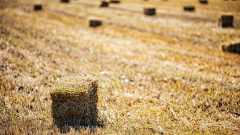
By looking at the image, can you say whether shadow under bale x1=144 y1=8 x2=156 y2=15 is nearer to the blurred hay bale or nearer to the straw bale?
the blurred hay bale

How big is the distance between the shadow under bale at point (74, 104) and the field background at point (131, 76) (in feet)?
0.70

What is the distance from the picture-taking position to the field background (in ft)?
14.3

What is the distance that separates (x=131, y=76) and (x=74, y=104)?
134 inches

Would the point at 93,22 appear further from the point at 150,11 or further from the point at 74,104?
the point at 74,104

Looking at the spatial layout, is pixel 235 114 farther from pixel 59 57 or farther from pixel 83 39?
pixel 83 39

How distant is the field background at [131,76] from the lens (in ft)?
14.3

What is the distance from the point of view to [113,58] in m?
8.80

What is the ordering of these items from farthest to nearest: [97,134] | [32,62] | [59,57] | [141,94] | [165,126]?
1. [59,57]
2. [32,62]
3. [141,94]
4. [165,126]
5. [97,134]

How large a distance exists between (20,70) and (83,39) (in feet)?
17.6

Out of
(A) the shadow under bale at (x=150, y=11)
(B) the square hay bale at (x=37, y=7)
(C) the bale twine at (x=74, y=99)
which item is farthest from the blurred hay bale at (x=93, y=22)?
(C) the bale twine at (x=74, y=99)

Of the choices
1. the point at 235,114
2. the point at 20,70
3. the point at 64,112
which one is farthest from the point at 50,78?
the point at 235,114

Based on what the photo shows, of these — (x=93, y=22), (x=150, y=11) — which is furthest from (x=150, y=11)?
(x=93, y=22)

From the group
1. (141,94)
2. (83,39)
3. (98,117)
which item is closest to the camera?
(98,117)

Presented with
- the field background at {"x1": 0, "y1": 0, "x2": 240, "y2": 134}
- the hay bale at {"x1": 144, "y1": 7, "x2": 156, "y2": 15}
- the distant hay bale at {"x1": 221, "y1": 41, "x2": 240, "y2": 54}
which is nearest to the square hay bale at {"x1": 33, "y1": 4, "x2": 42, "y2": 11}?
the field background at {"x1": 0, "y1": 0, "x2": 240, "y2": 134}
